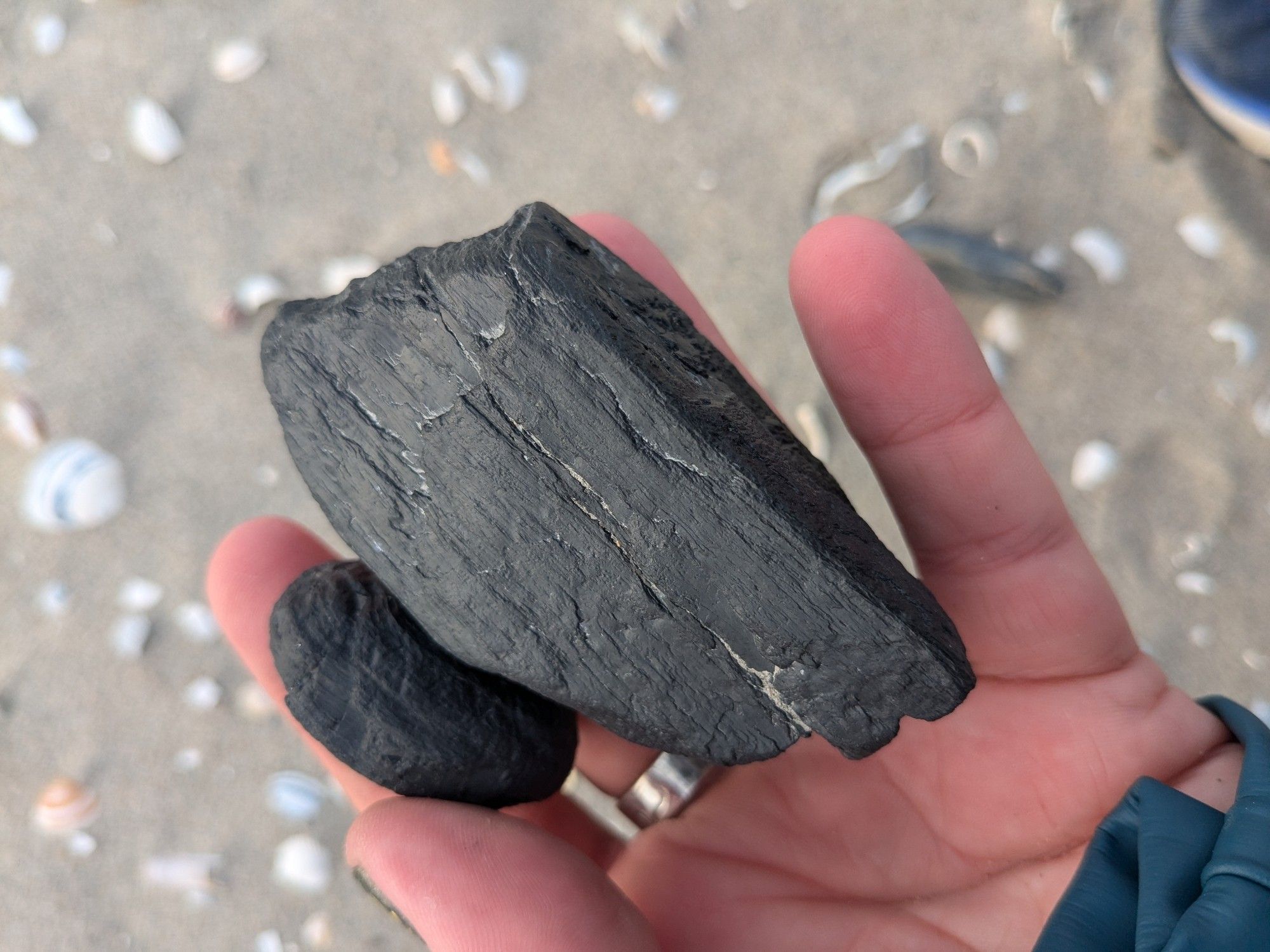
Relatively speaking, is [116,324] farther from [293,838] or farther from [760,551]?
[760,551]

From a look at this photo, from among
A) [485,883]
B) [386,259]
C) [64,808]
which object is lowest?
[485,883]

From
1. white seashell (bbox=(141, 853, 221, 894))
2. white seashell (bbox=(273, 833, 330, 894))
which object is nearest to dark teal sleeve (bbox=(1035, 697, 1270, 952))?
white seashell (bbox=(273, 833, 330, 894))

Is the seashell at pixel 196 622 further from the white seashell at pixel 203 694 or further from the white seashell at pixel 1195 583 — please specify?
the white seashell at pixel 1195 583

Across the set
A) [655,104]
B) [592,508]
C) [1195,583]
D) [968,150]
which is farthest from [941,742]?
[655,104]

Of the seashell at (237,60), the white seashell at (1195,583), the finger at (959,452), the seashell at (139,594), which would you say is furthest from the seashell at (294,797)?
the white seashell at (1195,583)

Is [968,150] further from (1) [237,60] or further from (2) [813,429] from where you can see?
(1) [237,60]

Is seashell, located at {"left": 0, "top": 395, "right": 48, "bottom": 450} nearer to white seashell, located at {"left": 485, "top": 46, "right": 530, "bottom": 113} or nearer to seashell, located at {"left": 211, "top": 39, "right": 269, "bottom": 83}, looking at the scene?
seashell, located at {"left": 211, "top": 39, "right": 269, "bottom": 83}
